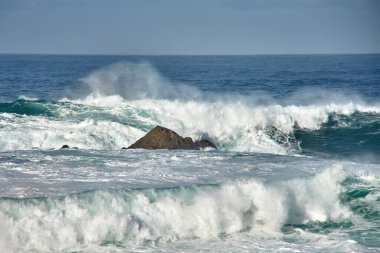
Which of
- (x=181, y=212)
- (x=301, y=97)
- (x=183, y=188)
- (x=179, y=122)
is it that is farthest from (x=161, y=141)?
(x=301, y=97)

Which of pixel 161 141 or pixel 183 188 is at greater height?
pixel 161 141

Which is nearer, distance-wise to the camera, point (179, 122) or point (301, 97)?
point (179, 122)

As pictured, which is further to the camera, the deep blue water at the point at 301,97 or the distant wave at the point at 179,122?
the deep blue water at the point at 301,97

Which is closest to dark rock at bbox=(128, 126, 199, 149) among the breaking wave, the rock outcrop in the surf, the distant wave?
the rock outcrop in the surf

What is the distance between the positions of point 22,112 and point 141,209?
18348 mm

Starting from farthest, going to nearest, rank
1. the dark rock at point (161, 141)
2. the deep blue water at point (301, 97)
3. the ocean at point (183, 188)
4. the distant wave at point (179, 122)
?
the deep blue water at point (301, 97)
the distant wave at point (179, 122)
the dark rock at point (161, 141)
the ocean at point (183, 188)

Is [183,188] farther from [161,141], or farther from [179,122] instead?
[179,122]

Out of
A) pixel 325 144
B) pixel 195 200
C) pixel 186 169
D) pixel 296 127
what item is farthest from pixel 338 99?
pixel 195 200

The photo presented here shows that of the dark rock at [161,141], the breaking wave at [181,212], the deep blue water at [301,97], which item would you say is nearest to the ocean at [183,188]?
the breaking wave at [181,212]

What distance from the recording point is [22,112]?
3134 cm

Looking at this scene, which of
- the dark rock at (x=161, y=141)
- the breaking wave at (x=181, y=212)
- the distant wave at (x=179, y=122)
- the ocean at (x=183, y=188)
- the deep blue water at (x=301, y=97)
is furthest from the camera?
the deep blue water at (x=301, y=97)

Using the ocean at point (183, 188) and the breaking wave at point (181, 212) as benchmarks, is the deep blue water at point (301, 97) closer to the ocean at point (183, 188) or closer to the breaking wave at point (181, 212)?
the ocean at point (183, 188)

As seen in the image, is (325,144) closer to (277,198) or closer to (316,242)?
(277,198)

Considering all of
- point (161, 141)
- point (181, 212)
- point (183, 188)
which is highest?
point (161, 141)
